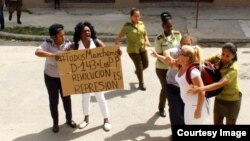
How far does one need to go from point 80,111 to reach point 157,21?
747 centimetres

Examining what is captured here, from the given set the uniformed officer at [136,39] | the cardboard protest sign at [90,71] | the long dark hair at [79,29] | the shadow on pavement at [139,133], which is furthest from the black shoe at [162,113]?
the long dark hair at [79,29]

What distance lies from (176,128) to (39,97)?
371 centimetres

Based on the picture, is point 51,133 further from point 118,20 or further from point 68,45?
point 118,20

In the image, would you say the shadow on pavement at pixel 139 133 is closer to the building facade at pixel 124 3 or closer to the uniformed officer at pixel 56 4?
the building facade at pixel 124 3

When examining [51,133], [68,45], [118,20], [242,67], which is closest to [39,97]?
[51,133]

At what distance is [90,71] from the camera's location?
6.27 meters

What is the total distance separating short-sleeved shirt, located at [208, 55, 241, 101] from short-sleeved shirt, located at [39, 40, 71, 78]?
208cm

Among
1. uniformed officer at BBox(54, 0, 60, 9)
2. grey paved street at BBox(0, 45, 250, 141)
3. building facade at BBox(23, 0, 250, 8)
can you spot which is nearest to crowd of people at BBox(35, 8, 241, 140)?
grey paved street at BBox(0, 45, 250, 141)

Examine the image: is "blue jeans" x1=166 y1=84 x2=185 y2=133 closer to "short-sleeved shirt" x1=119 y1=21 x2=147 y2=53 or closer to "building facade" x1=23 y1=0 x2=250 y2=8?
"short-sleeved shirt" x1=119 y1=21 x2=147 y2=53

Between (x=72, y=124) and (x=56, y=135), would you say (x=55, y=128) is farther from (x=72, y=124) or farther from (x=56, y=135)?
(x=72, y=124)

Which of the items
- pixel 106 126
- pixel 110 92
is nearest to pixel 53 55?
pixel 106 126

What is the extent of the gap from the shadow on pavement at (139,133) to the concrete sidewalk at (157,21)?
18.4ft

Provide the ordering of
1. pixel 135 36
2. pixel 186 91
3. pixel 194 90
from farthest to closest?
pixel 135 36 < pixel 186 91 < pixel 194 90

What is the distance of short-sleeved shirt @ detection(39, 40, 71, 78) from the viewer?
6.00 meters
